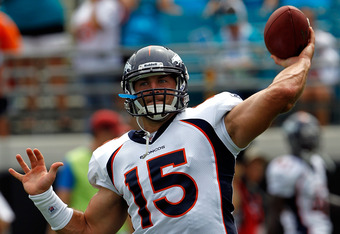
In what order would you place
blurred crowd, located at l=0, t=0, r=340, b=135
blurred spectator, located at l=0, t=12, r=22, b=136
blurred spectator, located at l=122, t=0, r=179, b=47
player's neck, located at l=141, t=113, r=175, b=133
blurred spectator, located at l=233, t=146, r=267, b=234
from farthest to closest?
1. blurred spectator, located at l=122, t=0, r=179, b=47
2. blurred crowd, located at l=0, t=0, r=340, b=135
3. blurred spectator, located at l=0, t=12, r=22, b=136
4. blurred spectator, located at l=233, t=146, r=267, b=234
5. player's neck, located at l=141, t=113, r=175, b=133

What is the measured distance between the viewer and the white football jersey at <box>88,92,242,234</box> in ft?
12.4

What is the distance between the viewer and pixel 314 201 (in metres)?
7.61

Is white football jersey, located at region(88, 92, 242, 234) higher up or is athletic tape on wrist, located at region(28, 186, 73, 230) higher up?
white football jersey, located at region(88, 92, 242, 234)

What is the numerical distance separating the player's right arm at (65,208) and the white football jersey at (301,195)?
11.9 feet

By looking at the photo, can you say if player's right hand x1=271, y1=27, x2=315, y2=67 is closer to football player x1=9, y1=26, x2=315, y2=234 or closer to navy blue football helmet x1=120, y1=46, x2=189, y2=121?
football player x1=9, y1=26, x2=315, y2=234

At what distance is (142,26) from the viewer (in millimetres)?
9031

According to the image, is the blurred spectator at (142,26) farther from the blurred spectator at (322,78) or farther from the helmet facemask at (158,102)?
the helmet facemask at (158,102)

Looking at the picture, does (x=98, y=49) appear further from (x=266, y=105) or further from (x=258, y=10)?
(x=266, y=105)

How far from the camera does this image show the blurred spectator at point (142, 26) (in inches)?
355

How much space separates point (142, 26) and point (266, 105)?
554 centimetres

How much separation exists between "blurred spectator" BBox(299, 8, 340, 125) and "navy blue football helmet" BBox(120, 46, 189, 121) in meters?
5.08

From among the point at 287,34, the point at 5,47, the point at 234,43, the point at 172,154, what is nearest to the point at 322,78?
the point at 234,43

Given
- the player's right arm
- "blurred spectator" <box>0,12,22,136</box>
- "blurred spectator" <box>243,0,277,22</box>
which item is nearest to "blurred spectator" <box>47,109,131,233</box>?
"blurred spectator" <box>0,12,22,136</box>

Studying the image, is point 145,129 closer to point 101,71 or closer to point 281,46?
point 281,46
